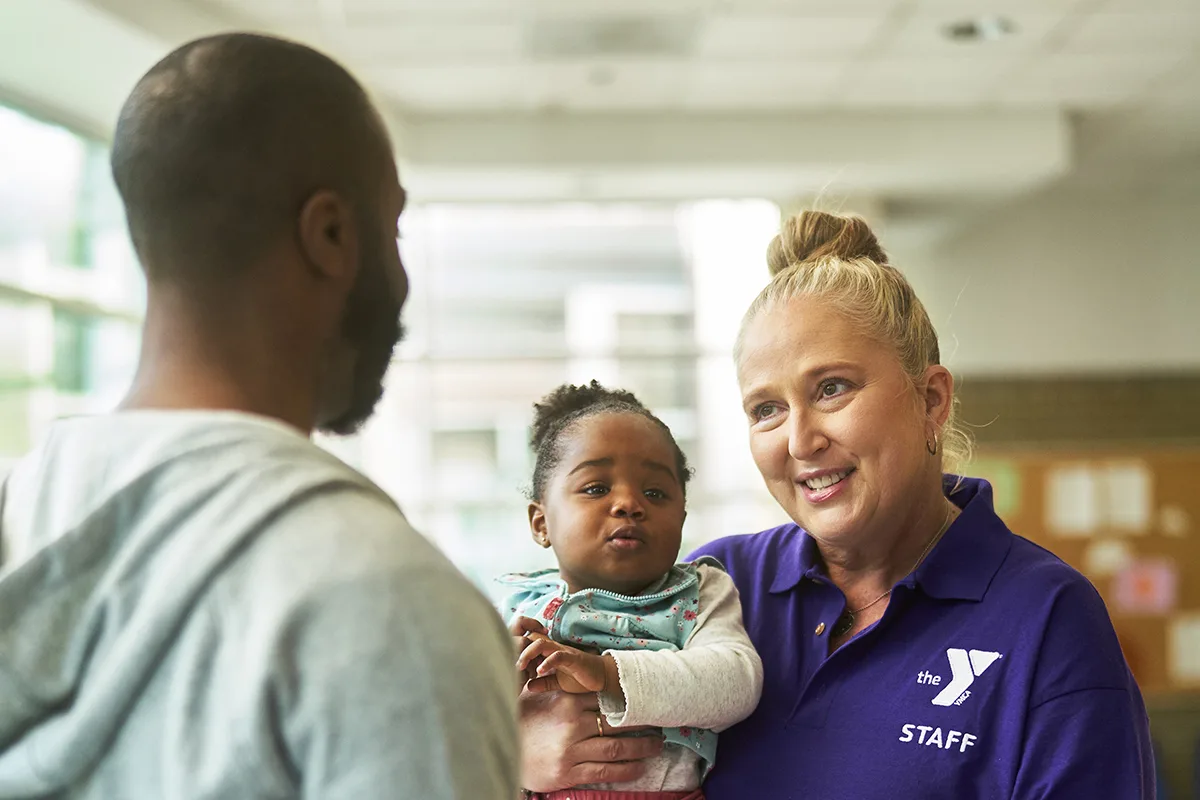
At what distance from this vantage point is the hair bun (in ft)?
6.48

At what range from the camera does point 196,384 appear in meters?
1.01

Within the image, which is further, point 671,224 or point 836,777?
point 671,224

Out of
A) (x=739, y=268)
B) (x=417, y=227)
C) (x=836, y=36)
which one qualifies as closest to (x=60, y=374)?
(x=417, y=227)

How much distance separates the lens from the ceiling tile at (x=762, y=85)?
22.0 ft

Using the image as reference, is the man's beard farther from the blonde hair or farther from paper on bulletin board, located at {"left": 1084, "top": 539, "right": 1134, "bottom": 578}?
paper on bulletin board, located at {"left": 1084, "top": 539, "right": 1134, "bottom": 578}

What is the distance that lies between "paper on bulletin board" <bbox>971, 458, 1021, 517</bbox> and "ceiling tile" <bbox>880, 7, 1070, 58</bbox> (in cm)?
297

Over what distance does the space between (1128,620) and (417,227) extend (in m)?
5.50

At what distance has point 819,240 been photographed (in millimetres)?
1988

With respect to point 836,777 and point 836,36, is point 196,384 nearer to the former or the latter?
point 836,777

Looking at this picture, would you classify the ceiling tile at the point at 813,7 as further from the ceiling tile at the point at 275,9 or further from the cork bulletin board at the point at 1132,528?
the cork bulletin board at the point at 1132,528

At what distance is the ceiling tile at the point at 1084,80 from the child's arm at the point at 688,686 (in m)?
5.69

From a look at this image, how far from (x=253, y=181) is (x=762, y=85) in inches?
249

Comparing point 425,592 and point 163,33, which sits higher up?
point 163,33

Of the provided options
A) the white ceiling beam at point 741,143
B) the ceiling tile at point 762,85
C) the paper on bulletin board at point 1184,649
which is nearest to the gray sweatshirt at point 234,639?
the ceiling tile at point 762,85
